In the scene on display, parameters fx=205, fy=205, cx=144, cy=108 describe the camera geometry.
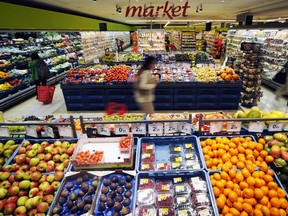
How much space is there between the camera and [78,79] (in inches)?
278

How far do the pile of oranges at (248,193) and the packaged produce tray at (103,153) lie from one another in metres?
1.04

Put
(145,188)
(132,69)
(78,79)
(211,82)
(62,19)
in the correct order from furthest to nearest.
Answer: (62,19)
(132,69)
(78,79)
(211,82)
(145,188)

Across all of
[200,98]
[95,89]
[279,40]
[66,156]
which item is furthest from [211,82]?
[279,40]

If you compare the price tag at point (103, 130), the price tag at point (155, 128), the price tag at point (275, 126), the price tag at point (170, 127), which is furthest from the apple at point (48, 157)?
the price tag at point (275, 126)

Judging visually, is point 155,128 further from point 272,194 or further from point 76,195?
point 272,194

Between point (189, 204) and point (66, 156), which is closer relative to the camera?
point (189, 204)

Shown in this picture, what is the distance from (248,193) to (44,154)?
2556mm

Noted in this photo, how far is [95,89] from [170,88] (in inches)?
95.5

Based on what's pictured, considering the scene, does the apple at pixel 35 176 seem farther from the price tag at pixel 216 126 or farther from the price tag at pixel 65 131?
the price tag at pixel 216 126

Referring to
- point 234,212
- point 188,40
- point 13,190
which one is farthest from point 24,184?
point 188,40

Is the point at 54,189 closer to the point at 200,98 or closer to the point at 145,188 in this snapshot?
the point at 145,188

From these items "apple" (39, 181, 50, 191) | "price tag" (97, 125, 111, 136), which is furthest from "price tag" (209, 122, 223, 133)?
"apple" (39, 181, 50, 191)

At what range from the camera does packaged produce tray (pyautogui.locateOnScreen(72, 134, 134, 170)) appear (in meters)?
2.50

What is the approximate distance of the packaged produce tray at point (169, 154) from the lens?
8.41ft
